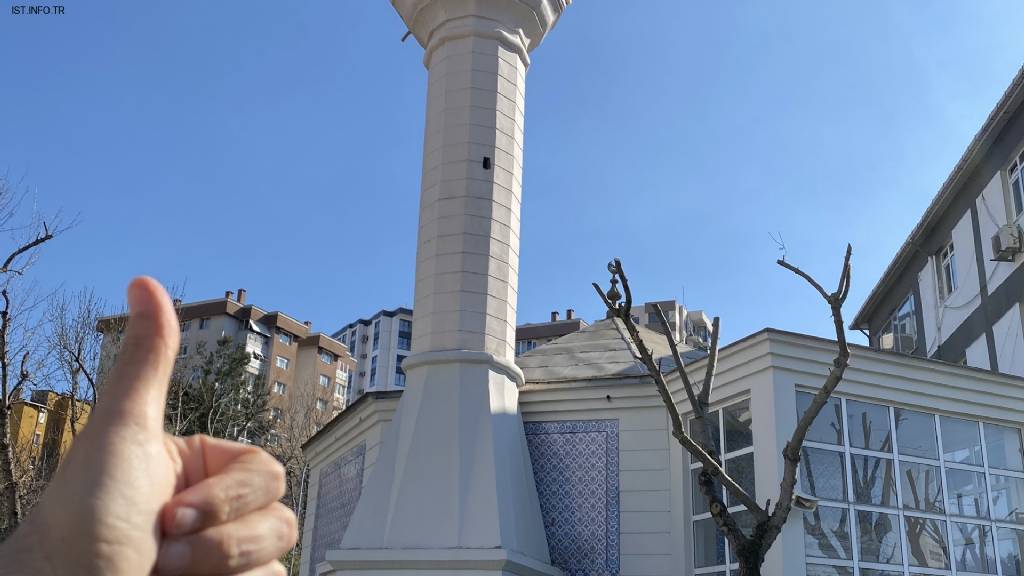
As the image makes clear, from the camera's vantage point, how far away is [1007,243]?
1543 cm

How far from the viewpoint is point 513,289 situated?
494 inches

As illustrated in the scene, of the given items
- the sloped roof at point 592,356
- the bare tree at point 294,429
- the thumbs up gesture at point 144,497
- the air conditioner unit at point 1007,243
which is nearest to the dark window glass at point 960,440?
the sloped roof at point 592,356

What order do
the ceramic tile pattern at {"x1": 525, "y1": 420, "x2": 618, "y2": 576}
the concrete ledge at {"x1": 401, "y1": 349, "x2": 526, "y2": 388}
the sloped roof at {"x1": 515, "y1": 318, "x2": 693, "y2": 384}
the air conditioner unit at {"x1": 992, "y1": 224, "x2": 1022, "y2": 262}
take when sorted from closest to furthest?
1. the ceramic tile pattern at {"x1": 525, "y1": 420, "x2": 618, "y2": 576}
2. the concrete ledge at {"x1": 401, "y1": 349, "x2": 526, "y2": 388}
3. the sloped roof at {"x1": 515, "y1": 318, "x2": 693, "y2": 384}
4. the air conditioner unit at {"x1": 992, "y1": 224, "x2": 1022, "y2": 262}

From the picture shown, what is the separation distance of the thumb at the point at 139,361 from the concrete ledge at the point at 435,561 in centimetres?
965

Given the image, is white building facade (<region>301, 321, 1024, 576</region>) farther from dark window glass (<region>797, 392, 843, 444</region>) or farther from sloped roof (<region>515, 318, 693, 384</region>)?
sloped roof (<region>515, 318, 693, 384</region>)

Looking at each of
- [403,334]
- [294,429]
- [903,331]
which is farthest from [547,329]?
[903,331]

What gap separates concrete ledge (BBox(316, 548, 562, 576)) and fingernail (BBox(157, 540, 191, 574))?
9.60 m

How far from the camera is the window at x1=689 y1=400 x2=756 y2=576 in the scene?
409 inches

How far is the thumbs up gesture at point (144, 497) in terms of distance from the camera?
1.04 m

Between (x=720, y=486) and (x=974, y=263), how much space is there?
9383 mm

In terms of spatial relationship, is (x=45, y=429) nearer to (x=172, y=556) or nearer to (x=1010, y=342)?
(x=1010, y=342)

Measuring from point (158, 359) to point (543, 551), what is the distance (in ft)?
35.7

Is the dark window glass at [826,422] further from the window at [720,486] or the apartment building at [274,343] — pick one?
the apartment building at [274,343]

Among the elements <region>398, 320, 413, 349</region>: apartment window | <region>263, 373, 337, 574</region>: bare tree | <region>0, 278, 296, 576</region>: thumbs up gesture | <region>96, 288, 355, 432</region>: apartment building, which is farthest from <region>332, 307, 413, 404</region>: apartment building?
<region>0, 278, 296, 576</region>: thumbs up gesture
